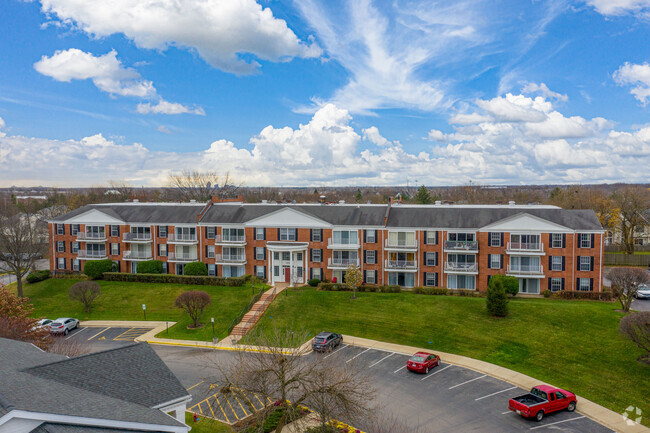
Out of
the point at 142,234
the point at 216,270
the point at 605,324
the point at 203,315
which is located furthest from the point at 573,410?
the point at 142,234

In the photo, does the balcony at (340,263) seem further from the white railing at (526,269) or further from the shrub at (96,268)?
the shrub at (96,268)

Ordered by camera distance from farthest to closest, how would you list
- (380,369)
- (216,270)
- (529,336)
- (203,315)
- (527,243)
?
(216,270), (527,243), (203,315), (529,336), (380,369)

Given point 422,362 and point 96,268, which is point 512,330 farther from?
point 96,268

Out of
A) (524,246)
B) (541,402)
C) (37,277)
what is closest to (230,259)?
(37,277)

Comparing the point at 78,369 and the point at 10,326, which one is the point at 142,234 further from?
the point at 78,369

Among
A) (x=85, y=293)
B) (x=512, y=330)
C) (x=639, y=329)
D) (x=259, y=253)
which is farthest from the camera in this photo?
(x=259, y=253)

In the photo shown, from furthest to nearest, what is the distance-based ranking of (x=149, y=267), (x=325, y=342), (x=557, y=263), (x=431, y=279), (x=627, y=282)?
(x=149, y=267), (x=431, y=279), (x=557, y=263), (x=627, y=282), (x=325, y=342)
